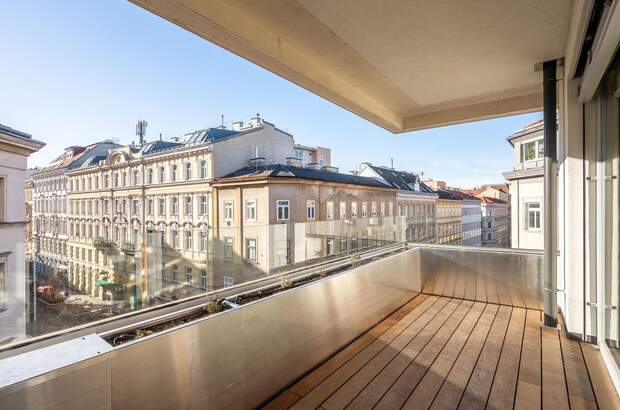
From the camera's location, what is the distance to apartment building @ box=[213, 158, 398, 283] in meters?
2.23

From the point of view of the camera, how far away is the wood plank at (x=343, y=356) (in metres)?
1.95

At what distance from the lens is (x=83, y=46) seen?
3.80m

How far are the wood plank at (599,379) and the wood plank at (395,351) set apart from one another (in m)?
0.98

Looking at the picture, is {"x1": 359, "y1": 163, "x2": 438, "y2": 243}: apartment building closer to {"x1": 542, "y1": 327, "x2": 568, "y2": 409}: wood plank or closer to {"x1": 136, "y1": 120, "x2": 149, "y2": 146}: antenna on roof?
{"x1": 136, "y1": 120, "x2": 149, "y2": 146}: antenna on roof

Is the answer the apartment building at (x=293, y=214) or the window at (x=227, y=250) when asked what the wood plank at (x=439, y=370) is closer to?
the apartment building at (x=293, y=214)

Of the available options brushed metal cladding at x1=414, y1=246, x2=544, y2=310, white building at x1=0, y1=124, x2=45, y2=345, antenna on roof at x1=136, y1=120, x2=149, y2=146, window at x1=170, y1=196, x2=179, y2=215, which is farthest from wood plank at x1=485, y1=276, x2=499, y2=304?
antenna on roof at x1=136, y1=120, x2=149, y2=146

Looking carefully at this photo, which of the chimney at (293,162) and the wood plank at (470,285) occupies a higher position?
the chimney at (293,162)

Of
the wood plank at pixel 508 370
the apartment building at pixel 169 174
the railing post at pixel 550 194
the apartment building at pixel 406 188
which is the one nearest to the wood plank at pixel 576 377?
the wood plank at pixel 508 370

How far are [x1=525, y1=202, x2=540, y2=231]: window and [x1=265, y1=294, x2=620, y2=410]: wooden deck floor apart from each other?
3.23 feet

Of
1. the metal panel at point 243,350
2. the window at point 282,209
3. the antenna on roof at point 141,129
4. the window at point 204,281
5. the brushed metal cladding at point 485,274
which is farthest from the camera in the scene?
the antenna on roof at point 141,129

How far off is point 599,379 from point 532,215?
208 centimetres

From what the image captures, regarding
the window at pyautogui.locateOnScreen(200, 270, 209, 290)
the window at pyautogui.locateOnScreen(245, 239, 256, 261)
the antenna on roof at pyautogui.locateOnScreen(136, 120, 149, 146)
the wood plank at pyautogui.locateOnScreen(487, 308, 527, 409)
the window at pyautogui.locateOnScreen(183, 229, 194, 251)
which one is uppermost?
the antenna on roof at pyautogui.locateOnScreen(136, 120, 149, 146)

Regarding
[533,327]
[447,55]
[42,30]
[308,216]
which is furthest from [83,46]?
[308,216]

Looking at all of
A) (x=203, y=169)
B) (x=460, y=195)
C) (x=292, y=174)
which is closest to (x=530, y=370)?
(x=292, y=174)
